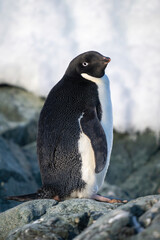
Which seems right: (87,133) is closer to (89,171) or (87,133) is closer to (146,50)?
(89,171)

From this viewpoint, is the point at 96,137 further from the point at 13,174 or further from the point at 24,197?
the point at 13,174

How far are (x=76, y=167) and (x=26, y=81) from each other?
4.03 metres

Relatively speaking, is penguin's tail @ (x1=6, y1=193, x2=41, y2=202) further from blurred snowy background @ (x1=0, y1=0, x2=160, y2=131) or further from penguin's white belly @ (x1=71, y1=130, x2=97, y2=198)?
blurred snowy background @ (x1=0, y1=0, x2=160, y2=131)

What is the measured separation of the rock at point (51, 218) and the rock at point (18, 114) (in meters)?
3.18

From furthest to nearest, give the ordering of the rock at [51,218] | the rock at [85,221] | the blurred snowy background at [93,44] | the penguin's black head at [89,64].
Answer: the blurred snowy background at [93,44] < the penguin's black head at [89,64] < the rock at [51,218] < the rock at [85,221]

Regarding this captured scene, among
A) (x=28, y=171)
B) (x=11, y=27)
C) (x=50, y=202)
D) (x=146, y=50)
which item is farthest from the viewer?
(x=11, y=27)

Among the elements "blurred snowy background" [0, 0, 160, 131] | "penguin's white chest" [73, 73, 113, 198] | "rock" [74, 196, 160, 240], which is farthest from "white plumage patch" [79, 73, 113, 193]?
"blurred snowy background" [0, 0, 160, 131]

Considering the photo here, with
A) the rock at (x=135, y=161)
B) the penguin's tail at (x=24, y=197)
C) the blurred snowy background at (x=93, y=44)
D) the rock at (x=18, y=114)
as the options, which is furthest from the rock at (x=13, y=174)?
the blurred snowy background at (x=93, y=44)

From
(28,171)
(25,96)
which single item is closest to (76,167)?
(28,171)

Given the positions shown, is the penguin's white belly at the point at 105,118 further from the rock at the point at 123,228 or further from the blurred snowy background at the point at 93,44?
the blurred snowy background at the point at 93,44

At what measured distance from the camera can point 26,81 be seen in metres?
7.54

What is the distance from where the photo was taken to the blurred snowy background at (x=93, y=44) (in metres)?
7.25

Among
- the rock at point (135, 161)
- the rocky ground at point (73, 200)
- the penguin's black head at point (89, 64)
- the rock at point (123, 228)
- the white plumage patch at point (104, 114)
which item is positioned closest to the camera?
the rock at point (123, 228)

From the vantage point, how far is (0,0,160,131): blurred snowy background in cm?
725
